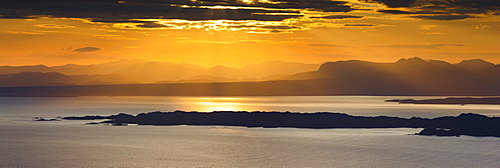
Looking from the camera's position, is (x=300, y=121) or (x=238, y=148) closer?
(x=238, y=148)

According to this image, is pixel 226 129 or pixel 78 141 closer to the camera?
pixel 78 141

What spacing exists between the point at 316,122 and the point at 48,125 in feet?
130

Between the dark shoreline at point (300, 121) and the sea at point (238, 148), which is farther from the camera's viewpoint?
the dark shoreline at point (300, 121)

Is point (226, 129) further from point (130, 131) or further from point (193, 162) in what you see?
point (193, 162)

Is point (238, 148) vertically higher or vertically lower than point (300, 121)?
lower

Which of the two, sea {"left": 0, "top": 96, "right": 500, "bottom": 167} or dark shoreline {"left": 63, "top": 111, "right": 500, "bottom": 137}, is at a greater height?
dark shoreline {"left": 63, "top": 111, "right": 500, "bottom": 137}

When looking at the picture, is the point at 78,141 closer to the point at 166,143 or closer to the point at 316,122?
the point at 166,143

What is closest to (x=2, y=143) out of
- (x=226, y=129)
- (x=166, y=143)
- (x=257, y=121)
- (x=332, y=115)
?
(x=166, y=143)

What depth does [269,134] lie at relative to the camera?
84.7 m

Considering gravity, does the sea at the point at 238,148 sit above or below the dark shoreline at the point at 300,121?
below

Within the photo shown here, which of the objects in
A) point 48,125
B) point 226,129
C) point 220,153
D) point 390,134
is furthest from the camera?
point 48,125

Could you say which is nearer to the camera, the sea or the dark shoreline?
the sea

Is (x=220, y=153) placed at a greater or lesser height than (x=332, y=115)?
lesser

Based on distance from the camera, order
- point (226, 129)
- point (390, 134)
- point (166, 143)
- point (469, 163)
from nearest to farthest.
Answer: point (469, 163) → point (166, 143) → point (390, 134) → point (226, 129)
